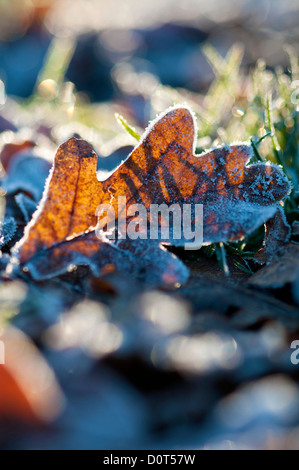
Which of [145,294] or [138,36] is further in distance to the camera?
[138,36]

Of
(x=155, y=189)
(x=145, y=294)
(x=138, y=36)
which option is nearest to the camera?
(x=145, y=294)

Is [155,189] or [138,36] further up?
[138,36]

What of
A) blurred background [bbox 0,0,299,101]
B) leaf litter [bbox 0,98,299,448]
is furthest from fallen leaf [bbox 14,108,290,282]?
blurred background [bbox 0,0,299,101]

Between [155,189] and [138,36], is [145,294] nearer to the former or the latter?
[155,189]

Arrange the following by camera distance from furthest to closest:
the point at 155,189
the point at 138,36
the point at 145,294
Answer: the point at 138,36 < the point at 155,189 < the point at 145,294

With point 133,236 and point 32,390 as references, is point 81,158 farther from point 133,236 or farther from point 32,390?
point 32,390

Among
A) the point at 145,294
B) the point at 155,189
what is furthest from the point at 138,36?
the point at 145,294

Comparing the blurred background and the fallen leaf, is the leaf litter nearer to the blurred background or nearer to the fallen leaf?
the fallen leaf
